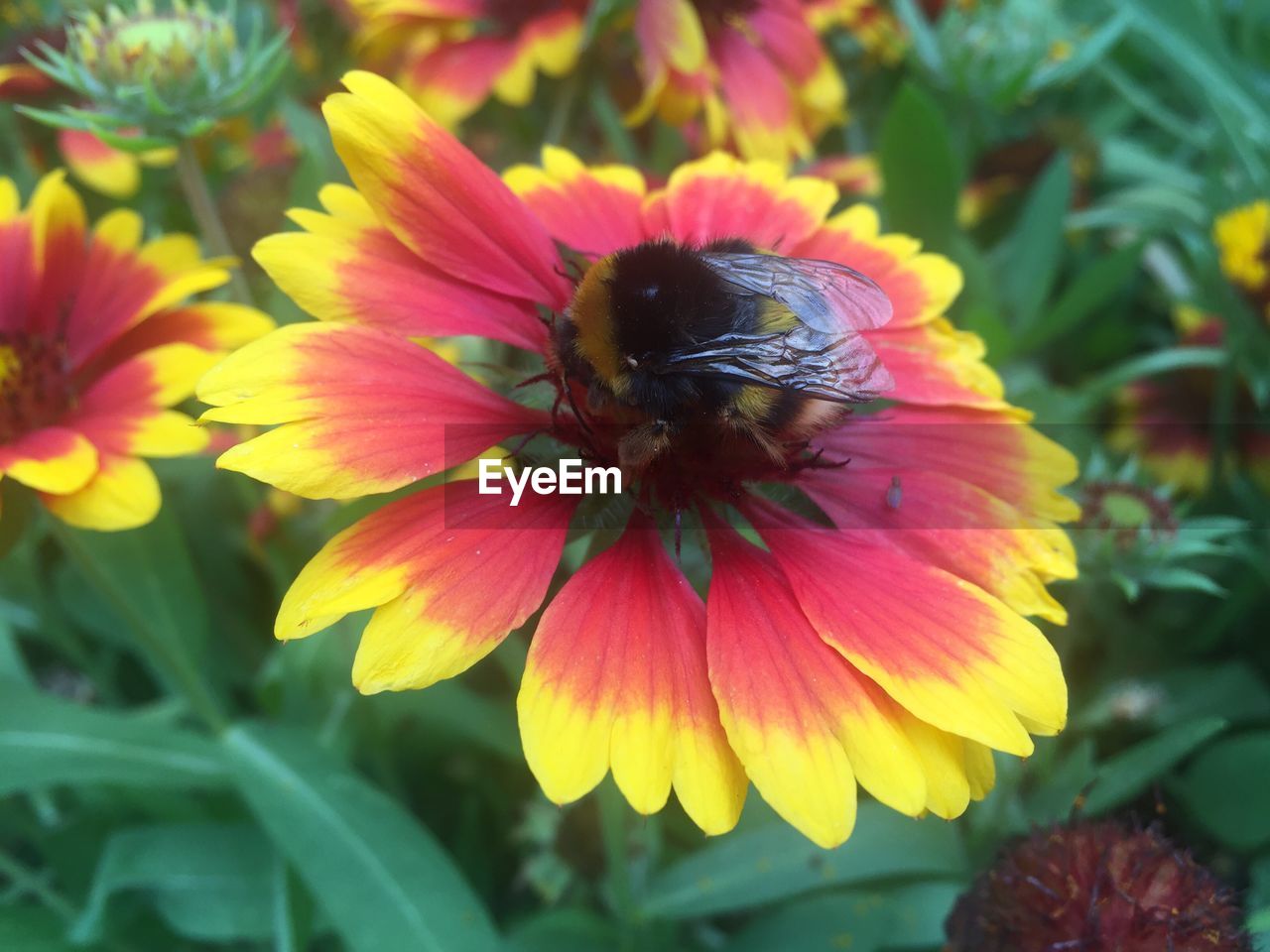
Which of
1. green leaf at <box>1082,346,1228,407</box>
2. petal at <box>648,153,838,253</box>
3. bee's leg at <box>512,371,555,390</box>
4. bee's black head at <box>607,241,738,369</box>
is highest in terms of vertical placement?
bee's black head at <box>607,241,738,369</box>

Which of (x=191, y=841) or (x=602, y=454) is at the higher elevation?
(x=602, y=454)

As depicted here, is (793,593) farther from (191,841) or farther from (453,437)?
(191,841)

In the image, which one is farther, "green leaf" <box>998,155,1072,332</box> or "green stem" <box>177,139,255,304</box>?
"green leaf" <box>998,155,1072,332</box>

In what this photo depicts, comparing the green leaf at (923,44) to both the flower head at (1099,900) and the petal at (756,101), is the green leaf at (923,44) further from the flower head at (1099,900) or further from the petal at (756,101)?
the flower head at (1099,900)

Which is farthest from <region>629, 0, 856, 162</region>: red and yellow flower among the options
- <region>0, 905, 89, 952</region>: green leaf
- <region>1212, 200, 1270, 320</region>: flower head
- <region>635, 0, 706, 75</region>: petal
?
<region>0, 905, 89, 952</region>: green leaf

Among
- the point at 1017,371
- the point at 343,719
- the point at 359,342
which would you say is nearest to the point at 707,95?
the point at 1017,371

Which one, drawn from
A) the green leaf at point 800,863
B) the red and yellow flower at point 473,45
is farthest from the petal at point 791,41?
the green leaf at point 800,863

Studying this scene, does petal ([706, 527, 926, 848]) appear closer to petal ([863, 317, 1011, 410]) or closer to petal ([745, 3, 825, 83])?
petal ([863, 317, 1011, 410])
